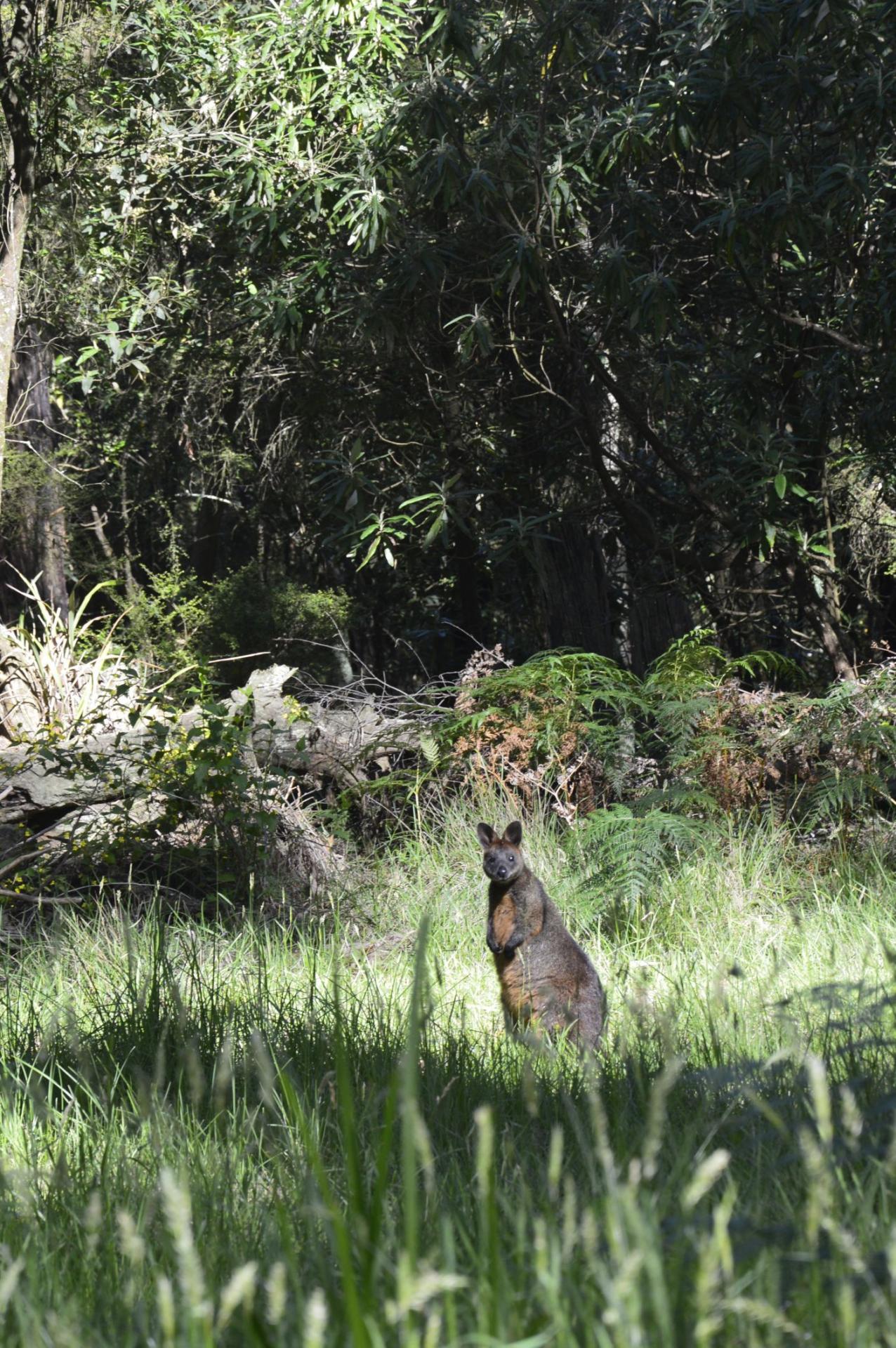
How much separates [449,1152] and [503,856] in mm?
2121

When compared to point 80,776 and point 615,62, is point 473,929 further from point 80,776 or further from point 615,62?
point 615,62

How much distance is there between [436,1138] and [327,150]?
29.0ft

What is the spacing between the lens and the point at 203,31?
11266 millimetres

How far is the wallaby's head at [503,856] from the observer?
195 inches

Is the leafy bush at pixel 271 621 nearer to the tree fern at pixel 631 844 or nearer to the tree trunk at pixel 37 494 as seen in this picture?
the tree trunk at pixel 37 494

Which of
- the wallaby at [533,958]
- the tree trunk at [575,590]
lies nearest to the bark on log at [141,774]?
the tree trunk at [575,590]

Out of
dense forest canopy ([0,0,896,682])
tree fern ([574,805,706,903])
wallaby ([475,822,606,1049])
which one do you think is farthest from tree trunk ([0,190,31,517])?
wallaby ([475,822,606,1049])

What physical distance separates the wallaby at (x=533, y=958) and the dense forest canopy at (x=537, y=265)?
196 inches

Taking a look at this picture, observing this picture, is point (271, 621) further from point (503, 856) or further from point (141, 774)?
point (503, 856)

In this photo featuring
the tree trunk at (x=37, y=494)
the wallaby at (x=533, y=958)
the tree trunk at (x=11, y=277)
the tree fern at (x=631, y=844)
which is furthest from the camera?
the tree trunk at (x=37, y=494)

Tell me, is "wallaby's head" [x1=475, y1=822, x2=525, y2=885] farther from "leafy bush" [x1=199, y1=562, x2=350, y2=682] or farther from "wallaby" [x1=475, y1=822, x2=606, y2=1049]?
"leafy bush" [x1=199, y1=562, x2=350, y2=682]

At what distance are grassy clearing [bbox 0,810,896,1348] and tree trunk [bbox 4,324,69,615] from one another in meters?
10.3

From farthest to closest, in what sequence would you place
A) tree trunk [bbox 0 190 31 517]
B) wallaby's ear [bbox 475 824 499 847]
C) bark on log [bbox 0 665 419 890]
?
tree trunk [bbox 0 190 31 517] < bark on log [bbox 0 665 419 890] < wallaby's ear [bbox 475 824 499 847]

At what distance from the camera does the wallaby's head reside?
16.2 feet
